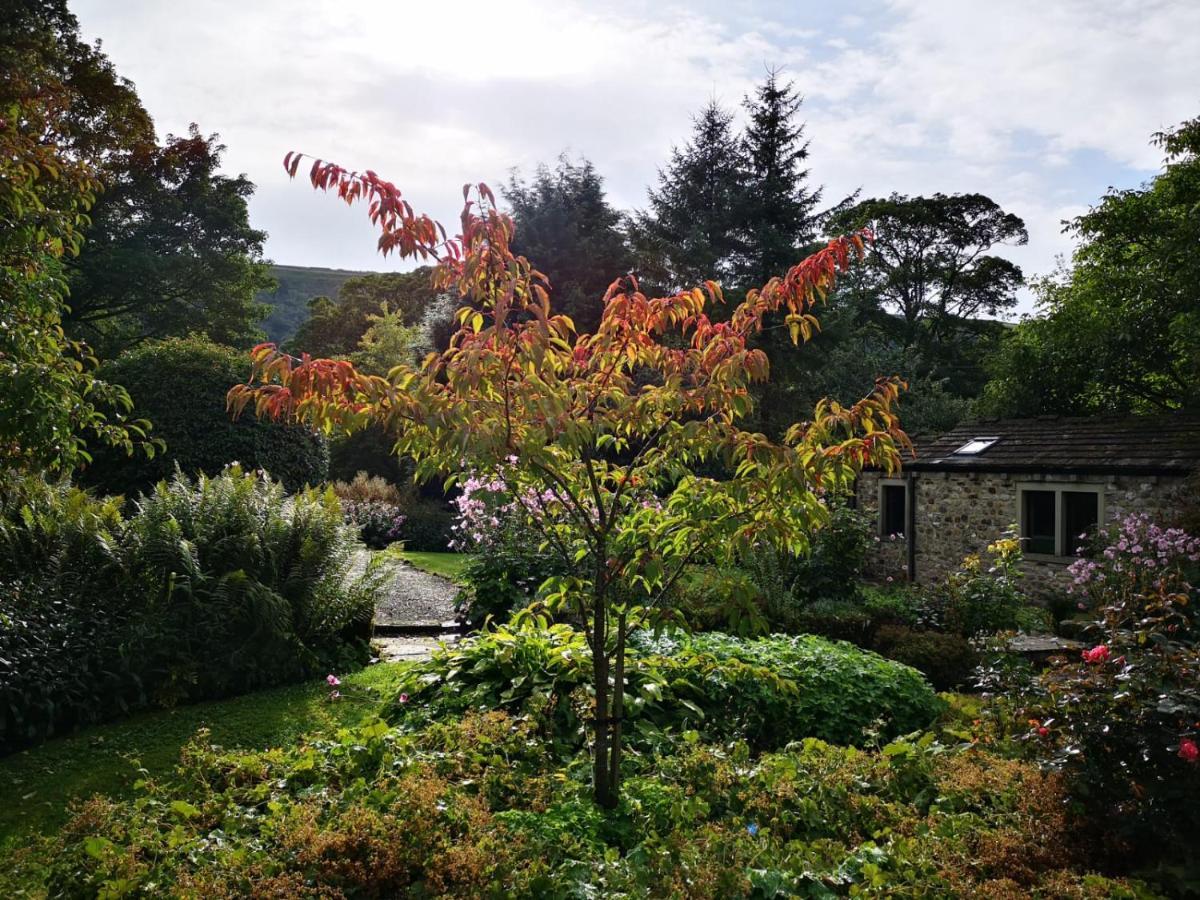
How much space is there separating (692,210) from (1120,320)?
12.5 m

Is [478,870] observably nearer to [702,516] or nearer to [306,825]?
[306,825]

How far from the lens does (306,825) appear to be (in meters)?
→ 3.25

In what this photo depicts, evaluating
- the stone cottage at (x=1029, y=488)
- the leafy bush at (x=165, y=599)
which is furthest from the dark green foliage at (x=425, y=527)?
the leafy bush at (x=165, y=599)

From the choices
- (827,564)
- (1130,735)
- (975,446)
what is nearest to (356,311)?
(975,446)

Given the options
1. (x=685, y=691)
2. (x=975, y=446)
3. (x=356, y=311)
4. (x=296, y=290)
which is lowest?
(x=685, y=691)

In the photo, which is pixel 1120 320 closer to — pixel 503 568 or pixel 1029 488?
pixel 1029 488

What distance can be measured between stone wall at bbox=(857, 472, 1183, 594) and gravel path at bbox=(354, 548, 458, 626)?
833cm

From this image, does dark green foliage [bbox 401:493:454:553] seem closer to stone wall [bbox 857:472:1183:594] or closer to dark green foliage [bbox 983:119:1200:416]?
stone wall [bbox 857:472:1183:594]

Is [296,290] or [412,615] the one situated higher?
[296,290]

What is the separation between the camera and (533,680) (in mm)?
5324

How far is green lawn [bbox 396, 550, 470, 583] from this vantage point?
14197 mm

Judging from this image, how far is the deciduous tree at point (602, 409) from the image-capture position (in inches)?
129

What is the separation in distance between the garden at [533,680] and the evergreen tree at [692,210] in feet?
61.8

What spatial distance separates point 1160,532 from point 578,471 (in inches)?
386
